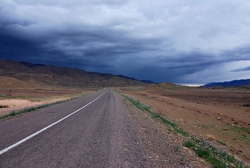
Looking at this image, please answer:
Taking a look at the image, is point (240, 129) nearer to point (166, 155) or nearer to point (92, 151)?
point (166, 155)

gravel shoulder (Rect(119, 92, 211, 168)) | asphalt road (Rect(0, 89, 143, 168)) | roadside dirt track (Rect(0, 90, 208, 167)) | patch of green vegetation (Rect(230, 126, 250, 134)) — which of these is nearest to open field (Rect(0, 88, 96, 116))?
asphalt road (Rect(0, 89, 143, 168))

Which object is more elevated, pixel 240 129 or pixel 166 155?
pixel 166 155

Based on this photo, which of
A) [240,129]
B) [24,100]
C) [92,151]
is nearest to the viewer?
[92,151]

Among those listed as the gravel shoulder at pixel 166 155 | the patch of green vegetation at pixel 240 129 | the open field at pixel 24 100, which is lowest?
the patch of green vegetation at pixel 240 129

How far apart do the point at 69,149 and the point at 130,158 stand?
2012mm

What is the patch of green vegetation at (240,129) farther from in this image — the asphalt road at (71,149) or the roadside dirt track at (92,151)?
the asphalt road at (71,149)

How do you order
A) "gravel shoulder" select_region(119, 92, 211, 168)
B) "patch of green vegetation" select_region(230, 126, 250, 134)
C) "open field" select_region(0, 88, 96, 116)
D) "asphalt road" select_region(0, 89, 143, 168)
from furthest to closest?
"open field" select_region(0, 88, 96, 116), "patch of green vegetation" select_region(230, 126, 250, 134), "gravel shoulder" select_region(119, 92, 211, 168), "asphalt road" select_region(0, 89, 143, 168)

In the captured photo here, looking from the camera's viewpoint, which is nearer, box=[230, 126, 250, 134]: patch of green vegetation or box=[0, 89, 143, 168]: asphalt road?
box=[0, 89, 143, 168]: asphalt road

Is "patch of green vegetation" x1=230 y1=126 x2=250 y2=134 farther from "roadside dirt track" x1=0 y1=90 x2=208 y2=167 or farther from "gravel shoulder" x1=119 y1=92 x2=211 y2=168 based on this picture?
"gravel shoulder" x1=119 y1=92 x2=211 y2=168

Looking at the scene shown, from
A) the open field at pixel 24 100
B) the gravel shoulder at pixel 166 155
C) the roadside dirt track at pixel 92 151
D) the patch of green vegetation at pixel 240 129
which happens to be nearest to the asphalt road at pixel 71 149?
the roadside dirt track at pixel 92 151

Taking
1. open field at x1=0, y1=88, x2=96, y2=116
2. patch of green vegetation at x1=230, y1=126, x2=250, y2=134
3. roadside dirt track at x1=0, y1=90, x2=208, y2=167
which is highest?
roadside dirt track at x1=0, y1=90, x2=208, y2=167

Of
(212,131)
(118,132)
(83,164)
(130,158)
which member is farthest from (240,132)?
(83,164)

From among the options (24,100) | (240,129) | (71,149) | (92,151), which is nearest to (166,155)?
(92,151)

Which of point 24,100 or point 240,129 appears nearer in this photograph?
point 240,129
